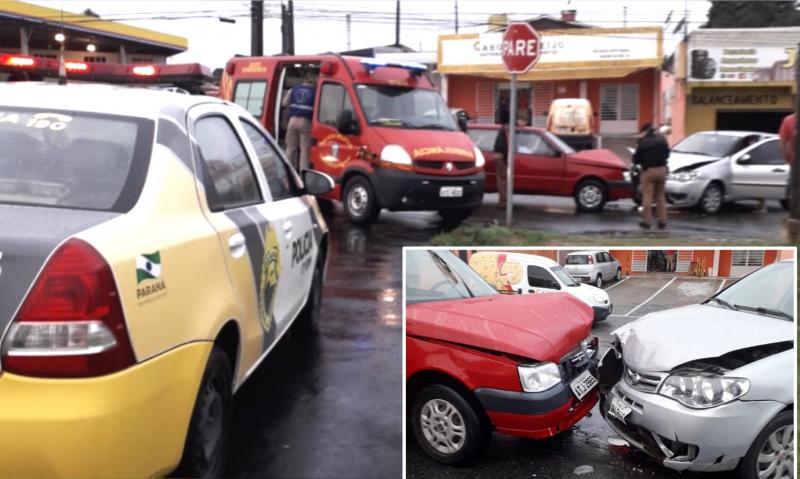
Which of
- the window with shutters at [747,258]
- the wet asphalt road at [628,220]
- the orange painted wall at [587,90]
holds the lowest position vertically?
the wet asphalt road at [628,220]

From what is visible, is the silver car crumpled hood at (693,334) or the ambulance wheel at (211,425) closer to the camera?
the silver car crumpled hood at (693,334)

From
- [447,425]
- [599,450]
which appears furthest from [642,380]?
[447,425]

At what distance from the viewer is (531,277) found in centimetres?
237

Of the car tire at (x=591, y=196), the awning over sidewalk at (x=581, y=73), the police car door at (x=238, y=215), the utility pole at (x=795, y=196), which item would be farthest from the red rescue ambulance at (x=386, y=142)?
the awning over sidewalk at (x=581, y=73)

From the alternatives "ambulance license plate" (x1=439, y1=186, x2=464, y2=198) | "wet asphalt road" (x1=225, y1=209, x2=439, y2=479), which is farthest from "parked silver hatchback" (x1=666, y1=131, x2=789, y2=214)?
"wet asphalt road" (x1=225, y1=209, x2=439, y2=479)

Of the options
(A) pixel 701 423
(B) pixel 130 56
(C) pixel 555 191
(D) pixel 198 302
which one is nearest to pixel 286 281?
(D) pixel 198 302

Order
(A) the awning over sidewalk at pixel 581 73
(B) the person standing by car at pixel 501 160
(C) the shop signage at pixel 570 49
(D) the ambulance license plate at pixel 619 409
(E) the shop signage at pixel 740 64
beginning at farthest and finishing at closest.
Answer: (A) the awning over sidewalk at pixel 581 73 < (C) the shop signage at pixel 570 49 < (E) the shop signage at pixel 740 64 < (B) the person standing by car at pixel 501 160 < (D) the ambulance license plate at pixel 619 409

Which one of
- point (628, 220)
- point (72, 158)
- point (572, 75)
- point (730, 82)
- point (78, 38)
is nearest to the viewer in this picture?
point (72, 158)

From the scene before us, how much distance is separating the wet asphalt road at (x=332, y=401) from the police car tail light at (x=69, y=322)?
4.25 ft

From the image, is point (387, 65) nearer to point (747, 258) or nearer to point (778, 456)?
point (747, 258)

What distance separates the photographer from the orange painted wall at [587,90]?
28695mm

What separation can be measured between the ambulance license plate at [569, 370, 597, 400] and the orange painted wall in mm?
26826

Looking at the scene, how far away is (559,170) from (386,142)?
4.25m

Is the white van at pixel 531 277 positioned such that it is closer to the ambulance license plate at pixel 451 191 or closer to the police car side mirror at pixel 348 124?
the ambulance license plate at pixel 451 191
